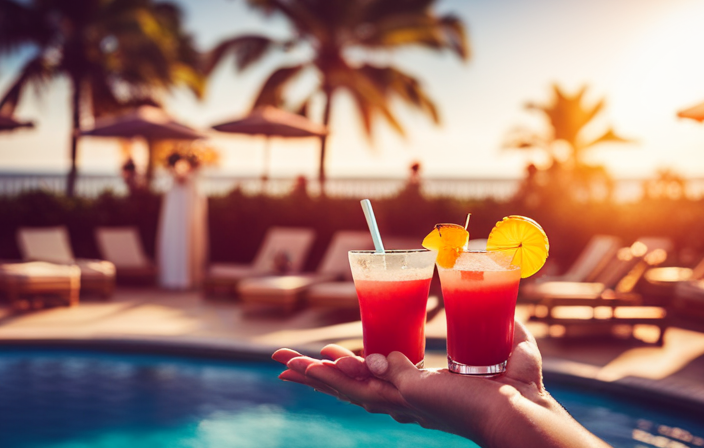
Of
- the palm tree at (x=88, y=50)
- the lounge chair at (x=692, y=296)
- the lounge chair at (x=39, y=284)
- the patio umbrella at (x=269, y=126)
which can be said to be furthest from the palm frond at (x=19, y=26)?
the lounge chair at (x=692, y=296)

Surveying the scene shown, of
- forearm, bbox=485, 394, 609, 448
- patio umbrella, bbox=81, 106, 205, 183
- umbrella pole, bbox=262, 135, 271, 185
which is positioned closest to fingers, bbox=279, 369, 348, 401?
forearm, bbox=485, 394, 609, 448

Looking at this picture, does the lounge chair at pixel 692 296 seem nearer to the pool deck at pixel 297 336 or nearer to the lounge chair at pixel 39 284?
the pool deck at pixel 297 336

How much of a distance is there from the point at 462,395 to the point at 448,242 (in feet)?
1.30

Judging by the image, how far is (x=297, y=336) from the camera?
6305 millimetres

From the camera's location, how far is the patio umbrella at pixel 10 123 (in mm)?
10336

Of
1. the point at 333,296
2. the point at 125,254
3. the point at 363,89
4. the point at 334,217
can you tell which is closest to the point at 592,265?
the point at 333,296

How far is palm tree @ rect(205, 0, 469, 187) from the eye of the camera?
59.1 feet

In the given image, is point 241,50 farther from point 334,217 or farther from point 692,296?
point 692,296

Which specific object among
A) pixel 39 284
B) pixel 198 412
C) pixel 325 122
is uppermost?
pixel 325 122

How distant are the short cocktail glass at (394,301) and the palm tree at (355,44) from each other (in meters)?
16.3

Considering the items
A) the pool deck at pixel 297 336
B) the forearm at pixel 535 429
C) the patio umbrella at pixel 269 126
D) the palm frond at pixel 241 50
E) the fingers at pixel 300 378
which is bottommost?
the pool deck at pixel 297 336

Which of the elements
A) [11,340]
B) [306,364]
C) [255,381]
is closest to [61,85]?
[11,340]

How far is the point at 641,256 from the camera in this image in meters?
6.99

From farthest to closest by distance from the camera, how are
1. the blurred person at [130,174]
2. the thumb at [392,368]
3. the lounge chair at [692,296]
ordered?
the blurred person at [130,174] < the lounge chair at [692,296] < the thumb at [392,368]
